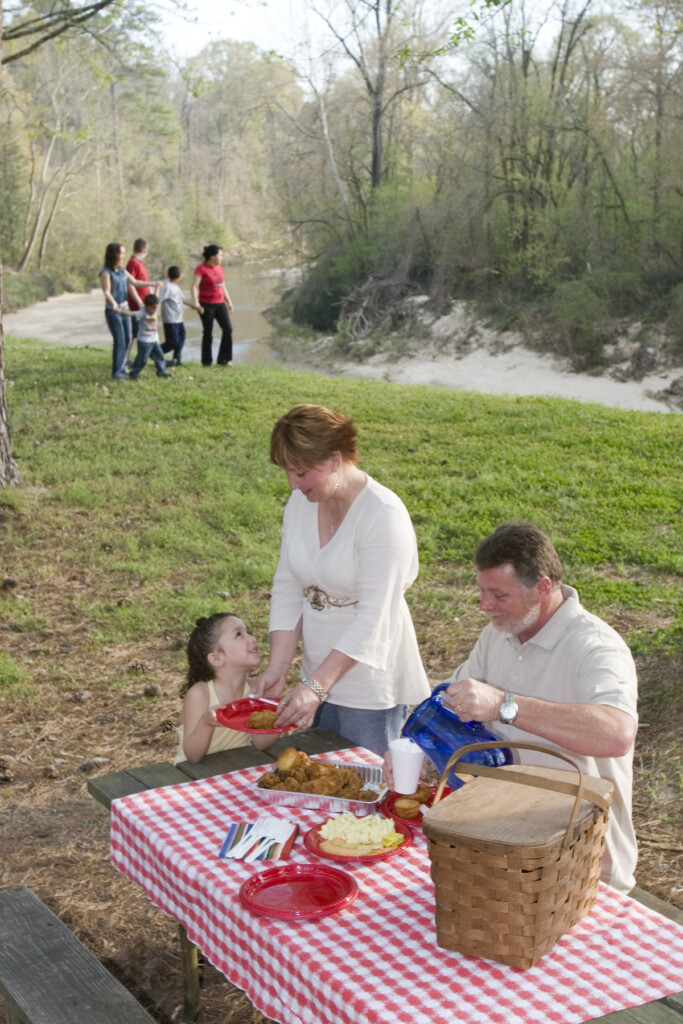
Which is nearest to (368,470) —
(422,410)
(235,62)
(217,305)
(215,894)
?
(422,410)

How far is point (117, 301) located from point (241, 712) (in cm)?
1179

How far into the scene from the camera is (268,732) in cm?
327

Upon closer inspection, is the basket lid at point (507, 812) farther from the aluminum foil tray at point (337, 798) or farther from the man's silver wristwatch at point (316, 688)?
the man's silver wristwatch at point (316, 688)

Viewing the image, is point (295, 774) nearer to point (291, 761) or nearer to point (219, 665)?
point (291, 761)

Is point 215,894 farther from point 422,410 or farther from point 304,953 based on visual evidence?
point 422,410

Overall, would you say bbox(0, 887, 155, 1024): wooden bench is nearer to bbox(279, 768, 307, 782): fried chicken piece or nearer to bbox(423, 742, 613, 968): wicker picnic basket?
bbox(279, 768, 307, 782): fried chicken piece

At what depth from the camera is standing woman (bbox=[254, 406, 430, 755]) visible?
3.54 metres

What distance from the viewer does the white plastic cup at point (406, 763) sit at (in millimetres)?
2756

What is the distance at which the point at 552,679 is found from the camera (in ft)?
10.3

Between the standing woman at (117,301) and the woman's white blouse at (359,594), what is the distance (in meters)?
11.0

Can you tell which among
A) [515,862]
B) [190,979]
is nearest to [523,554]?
[515,862]

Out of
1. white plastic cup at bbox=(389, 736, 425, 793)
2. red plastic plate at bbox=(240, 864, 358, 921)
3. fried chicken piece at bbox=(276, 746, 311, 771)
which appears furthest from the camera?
fried chicken piece at bbox=(276, 746, 311, 771)

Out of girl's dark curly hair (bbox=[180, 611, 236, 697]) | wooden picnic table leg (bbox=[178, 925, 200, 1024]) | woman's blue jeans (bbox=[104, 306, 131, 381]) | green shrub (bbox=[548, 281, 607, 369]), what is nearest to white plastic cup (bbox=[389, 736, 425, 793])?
wooden picnic table leg (bbox=[178, 925, 200, 1024])

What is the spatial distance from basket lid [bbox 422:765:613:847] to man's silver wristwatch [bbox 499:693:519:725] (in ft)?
1.43
